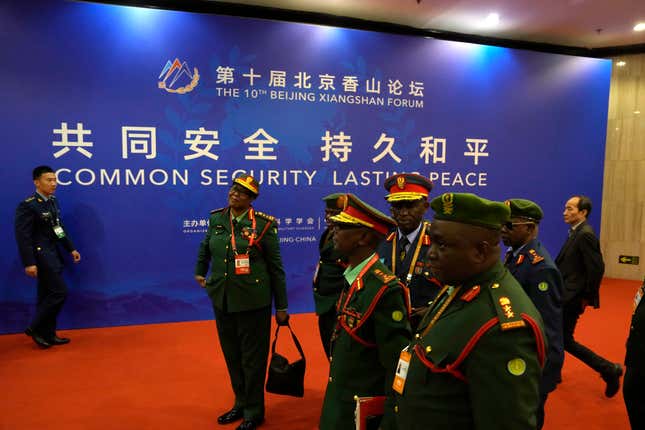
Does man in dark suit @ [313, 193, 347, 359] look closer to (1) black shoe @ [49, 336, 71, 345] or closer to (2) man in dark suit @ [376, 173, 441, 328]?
(2) man in dark suit @ [376, 173, 441, 328]

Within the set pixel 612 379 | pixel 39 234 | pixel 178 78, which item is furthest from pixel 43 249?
pixel 612 379

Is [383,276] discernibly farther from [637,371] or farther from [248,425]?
[248,425]

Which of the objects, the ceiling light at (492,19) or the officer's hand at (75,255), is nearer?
the officer's hand at (75,255)

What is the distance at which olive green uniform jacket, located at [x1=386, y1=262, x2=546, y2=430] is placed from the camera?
1026 millimetres

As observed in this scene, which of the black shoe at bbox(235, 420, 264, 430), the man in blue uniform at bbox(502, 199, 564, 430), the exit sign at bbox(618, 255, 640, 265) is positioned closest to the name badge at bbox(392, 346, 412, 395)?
the man in blue uniform at bbox(502, 199, 564, 430)

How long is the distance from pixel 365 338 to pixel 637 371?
1203mm

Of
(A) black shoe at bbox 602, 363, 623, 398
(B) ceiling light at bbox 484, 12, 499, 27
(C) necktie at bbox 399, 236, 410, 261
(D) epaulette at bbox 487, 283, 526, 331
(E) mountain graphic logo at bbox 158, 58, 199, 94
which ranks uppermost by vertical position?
(B) ceiling light at bbox 484, 12, 499, 27

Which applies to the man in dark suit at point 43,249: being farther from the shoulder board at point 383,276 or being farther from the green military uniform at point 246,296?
the shoulder board at point 383,276

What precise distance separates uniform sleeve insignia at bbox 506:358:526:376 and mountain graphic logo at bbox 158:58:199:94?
14.6 ft

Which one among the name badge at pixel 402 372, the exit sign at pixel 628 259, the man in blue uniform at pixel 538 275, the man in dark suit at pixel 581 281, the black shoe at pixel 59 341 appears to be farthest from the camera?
the exit sign at pixel 628 259

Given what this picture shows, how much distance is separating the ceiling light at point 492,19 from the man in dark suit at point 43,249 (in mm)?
4951

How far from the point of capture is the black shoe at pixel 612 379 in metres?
3.32

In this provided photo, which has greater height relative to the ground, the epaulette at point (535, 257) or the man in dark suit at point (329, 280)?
the epaulette at point (535, 257)

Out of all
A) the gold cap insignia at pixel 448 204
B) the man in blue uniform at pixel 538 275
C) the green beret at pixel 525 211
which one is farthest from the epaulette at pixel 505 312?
the green beret at pixel 525 211
